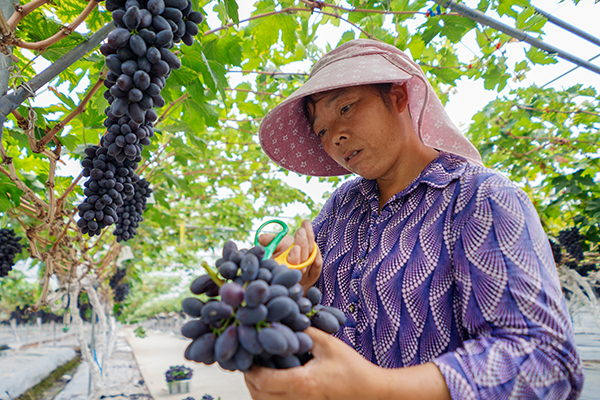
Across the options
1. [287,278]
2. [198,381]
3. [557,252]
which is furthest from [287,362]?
[198,381]

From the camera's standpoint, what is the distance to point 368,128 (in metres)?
1.17

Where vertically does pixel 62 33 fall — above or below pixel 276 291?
above

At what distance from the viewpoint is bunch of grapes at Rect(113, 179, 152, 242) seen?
8.39 ft

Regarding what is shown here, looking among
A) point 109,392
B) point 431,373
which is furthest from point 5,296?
point 431,373

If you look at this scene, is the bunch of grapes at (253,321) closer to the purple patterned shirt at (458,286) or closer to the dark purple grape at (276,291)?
the dark purple grape at (276,291)

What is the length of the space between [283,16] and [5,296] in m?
16.6

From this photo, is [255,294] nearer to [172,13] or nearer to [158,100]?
[158,100]

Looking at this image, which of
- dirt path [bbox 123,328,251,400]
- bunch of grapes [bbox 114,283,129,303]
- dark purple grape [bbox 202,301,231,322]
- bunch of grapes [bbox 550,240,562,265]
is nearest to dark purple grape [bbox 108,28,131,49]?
dark purple grape [bbox 202,301,231,322]

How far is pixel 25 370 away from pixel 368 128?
1023 centimetres

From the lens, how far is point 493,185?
2.90 feet

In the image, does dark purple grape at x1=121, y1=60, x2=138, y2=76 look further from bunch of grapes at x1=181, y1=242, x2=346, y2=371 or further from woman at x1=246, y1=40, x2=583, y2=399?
bunch of grapes at x1=181, y1=242, x2=346, y2=371

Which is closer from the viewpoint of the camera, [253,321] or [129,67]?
[253,321]

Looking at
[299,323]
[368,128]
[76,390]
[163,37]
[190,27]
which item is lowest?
[76,390]

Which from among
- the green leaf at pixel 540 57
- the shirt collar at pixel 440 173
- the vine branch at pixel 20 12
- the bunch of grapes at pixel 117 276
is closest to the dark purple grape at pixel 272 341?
the shirt collar at pixel 440 173
